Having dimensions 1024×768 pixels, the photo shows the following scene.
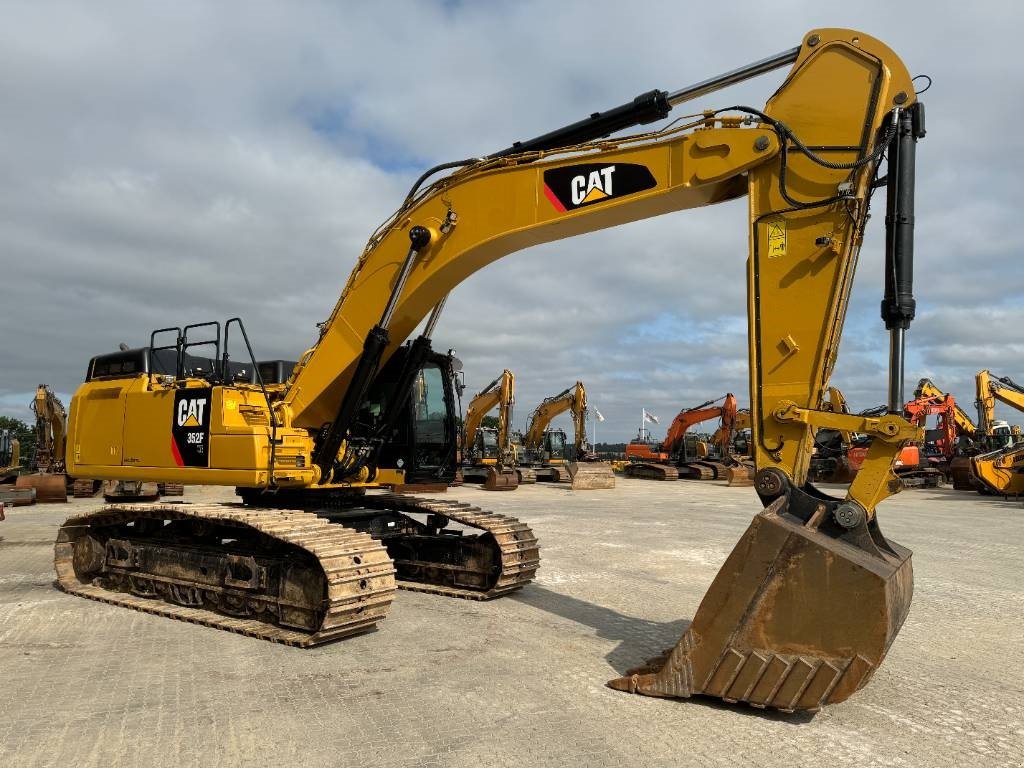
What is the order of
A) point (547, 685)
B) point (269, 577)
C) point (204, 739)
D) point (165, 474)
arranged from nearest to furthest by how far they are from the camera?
point (204, 739)
point (547, 685)
point (269, 577)
point (165, 474)

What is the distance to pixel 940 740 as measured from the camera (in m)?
4.41

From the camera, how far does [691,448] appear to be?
116 ft

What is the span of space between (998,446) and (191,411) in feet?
99.5

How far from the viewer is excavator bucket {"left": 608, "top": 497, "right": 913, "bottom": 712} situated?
175 inches

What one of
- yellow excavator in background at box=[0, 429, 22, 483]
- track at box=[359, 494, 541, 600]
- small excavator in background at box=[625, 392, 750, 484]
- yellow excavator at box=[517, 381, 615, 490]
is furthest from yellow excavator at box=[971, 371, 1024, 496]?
yellow excavator in background at box=[0, 429, 22, 483]

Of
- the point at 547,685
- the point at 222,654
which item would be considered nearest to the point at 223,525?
the point at 222,654

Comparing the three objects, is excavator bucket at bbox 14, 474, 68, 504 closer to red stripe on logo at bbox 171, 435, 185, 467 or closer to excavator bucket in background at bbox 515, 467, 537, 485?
red stripe on logo at bbox 171, 435, 185, 467

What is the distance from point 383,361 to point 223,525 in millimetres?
2267

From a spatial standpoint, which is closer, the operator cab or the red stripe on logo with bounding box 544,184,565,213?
the red stripe on logo with bounding box 544,184,565,213

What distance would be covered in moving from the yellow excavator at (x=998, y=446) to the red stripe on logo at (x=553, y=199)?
69.4 feet

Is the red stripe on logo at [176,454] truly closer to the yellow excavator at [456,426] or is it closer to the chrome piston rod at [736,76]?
the yellow excavator at [456,426]

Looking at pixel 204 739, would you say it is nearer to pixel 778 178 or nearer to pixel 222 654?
pixel 222 654

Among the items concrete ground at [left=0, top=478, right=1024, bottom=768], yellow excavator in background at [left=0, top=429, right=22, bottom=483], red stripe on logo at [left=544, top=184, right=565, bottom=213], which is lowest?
concrete ground at [left=0, top=478, right=1024, bottom=768]

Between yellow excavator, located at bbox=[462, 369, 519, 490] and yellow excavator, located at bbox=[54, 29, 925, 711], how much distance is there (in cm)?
2044
